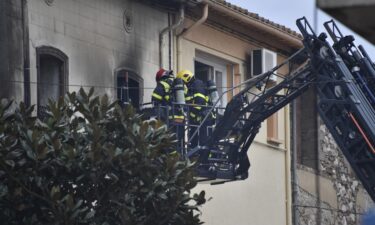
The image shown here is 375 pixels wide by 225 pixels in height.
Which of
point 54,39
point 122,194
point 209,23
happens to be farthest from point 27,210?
point 209,23

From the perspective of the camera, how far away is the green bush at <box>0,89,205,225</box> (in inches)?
476

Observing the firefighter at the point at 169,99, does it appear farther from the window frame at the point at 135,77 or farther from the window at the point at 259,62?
the window at the point at 259,62

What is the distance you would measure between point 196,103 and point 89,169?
5.78 meters

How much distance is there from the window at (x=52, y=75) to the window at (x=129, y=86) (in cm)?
128

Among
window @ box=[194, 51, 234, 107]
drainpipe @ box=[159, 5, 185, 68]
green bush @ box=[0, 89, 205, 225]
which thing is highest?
drainpipe @ box=[159, 5, 185, 68]

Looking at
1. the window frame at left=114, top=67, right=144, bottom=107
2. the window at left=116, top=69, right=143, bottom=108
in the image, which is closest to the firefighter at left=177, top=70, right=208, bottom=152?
the window at left=116, top=69, right=143, bottom=108

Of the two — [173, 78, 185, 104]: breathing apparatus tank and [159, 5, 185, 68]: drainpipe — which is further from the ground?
[159, 5, 185, 68]: drainpipe

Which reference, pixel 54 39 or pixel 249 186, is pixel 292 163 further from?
pixel 54 39

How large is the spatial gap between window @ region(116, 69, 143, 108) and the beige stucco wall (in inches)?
54.2

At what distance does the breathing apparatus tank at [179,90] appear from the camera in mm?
17344

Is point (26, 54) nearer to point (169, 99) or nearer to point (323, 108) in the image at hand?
point (169, 99)

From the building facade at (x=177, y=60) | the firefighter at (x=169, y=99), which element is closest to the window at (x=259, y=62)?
the building facade at (x=177, y=60)

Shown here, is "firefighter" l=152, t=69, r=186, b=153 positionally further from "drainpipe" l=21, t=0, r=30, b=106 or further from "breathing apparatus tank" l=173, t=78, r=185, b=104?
"drainpipe" l=21, t=0, r=30, b=106

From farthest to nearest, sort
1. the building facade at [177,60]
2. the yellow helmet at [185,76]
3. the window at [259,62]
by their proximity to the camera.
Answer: the window at [259,62]
the yellow helmet at [185,76]
the building facade at [177,60]
